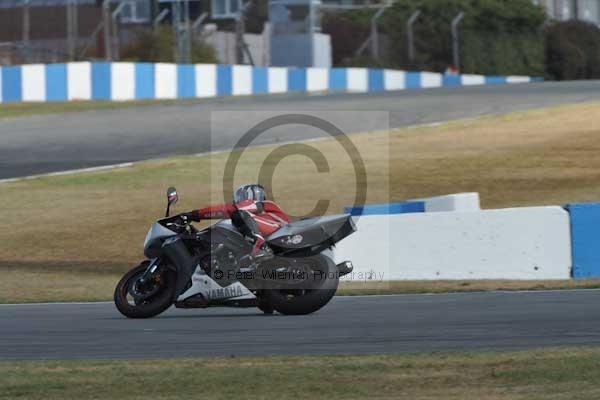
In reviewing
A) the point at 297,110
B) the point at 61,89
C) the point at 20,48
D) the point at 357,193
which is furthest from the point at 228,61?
the point at 357,193

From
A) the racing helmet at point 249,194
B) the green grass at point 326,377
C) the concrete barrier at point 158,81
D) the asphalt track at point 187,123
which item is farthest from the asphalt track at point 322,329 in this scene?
the concrete barrier at point 158,81

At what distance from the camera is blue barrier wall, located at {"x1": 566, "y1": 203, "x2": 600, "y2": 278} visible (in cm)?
1573

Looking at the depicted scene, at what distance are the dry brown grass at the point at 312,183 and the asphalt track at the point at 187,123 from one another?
172cm

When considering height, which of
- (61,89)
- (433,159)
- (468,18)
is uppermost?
(468,18)

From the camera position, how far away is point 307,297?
11539mm

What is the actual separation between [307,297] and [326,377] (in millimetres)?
3486

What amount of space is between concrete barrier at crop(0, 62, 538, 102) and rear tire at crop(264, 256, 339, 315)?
29.1 m

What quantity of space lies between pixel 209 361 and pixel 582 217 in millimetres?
8173

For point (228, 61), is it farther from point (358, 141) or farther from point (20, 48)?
point (358, 141)

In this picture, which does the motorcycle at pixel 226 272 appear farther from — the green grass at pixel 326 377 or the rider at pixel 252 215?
the green grass at pixel 326 377

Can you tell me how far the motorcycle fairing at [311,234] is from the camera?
1137 cm

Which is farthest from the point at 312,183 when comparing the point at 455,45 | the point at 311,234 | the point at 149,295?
the point at 455,45

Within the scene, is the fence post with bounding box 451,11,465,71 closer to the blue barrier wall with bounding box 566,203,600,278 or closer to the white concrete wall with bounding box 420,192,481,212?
the white concrete wall with bounding box 420,192,481,212

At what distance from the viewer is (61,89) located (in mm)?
41469
